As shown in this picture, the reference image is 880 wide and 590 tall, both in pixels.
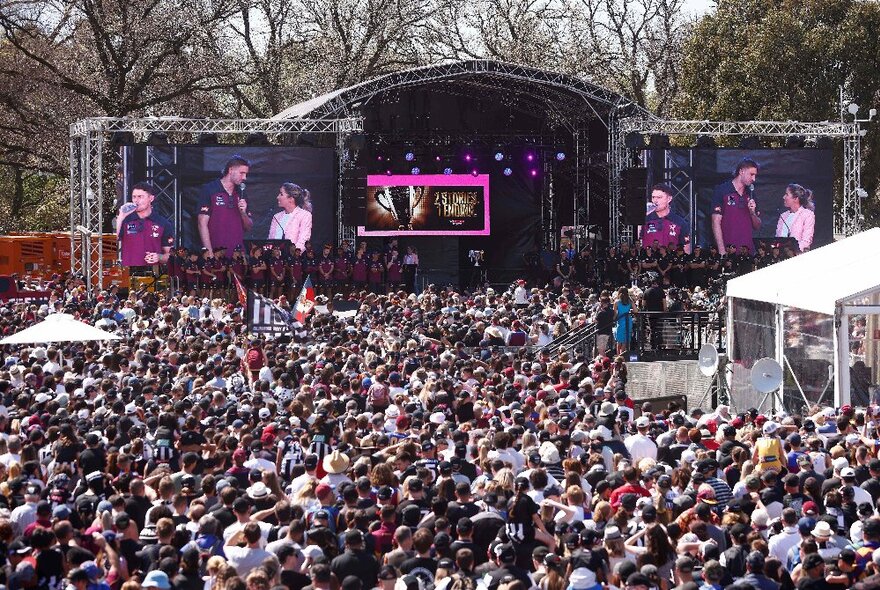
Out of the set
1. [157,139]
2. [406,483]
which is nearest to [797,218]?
[157,139]

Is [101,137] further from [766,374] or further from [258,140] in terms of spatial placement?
[766,374]

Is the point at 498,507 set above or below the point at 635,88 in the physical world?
below

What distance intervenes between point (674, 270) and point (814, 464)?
21.8 metres

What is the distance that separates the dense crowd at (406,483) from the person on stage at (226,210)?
14.8 metres

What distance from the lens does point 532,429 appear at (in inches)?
515

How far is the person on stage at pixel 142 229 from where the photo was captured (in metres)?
32.2

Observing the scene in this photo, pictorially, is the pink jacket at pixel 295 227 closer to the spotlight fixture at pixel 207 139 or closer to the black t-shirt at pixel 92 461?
the spotlight fixture at pixel 207 139

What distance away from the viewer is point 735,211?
34.0m

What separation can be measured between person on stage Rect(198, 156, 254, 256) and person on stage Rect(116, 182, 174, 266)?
0.91 metres

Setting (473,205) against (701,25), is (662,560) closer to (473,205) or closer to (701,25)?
(473,205)

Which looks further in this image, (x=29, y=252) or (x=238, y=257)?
(x=29, y=252)

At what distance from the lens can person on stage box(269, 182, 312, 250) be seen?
32875 millimetres

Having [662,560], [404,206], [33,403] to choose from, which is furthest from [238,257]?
[662,560]

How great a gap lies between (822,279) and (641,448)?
6587mm
